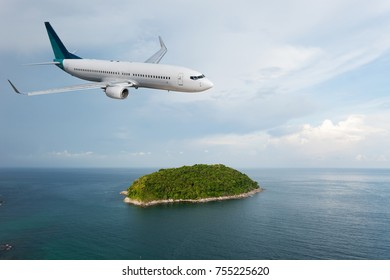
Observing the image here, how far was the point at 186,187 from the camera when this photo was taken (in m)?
83.8

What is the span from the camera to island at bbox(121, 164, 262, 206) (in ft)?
266

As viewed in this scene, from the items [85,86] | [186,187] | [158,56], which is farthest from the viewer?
[186,187]

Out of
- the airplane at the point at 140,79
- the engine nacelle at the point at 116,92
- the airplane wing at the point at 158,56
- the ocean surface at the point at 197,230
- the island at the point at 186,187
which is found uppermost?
the airplane wing at the point at 158,56

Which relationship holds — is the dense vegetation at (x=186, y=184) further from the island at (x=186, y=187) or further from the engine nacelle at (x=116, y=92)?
the engine nacelle at (x=116, y=92)

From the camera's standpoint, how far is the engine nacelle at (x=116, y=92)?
2323 cm

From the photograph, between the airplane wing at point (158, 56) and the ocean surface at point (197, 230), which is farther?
the ocean surface at point (197, 230)

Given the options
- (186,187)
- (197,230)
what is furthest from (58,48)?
(186,187)

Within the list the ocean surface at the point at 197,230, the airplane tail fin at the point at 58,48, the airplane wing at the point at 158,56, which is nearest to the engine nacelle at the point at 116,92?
the airplane wing at the point at 158,56

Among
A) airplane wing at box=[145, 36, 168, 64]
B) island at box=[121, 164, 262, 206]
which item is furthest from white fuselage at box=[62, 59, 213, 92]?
island at box=[121, 164, 262, 206]

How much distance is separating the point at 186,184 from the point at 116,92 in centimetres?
6361

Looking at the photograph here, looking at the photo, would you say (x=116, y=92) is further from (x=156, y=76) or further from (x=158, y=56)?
(x=158, y=56)

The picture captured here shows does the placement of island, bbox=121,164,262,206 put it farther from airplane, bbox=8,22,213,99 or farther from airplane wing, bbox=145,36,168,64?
airplane, bbox=8,22,213,99

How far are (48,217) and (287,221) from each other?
56.0 metres

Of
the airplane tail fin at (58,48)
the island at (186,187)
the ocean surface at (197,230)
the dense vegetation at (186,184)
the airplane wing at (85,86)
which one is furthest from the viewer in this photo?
the dense vegetation at (186,184)
